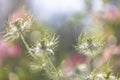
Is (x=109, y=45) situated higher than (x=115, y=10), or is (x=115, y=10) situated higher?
(x=115, y=10)

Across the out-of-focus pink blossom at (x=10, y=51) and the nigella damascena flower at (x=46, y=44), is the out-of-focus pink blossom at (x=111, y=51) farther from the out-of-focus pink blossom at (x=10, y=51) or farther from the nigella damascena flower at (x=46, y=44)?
the nigella damascena flower at (x=46, y=44)

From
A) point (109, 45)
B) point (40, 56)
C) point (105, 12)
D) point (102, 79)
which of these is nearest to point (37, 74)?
point (109, 45)

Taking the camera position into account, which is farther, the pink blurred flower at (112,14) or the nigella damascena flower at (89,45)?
the pink blurred flower at (112,14)

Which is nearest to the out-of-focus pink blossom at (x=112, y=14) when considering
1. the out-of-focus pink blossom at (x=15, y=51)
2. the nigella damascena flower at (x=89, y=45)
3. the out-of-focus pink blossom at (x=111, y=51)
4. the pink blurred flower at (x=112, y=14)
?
the pink blurred flower at (x=112, y=14)

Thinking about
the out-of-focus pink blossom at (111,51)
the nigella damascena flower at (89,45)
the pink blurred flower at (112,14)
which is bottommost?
the nigella damascena flower at (89,45)

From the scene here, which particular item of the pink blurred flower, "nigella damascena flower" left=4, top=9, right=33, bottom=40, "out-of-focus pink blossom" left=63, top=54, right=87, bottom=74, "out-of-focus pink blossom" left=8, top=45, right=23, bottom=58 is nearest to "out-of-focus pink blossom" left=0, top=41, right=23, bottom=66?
"out-of-focus pink blossom" left=8, top=45, right=23, bottom=58

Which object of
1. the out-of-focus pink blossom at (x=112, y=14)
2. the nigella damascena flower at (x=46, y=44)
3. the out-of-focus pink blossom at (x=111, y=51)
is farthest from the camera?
the out-of-focus pink blossom at (x=112, y=14)

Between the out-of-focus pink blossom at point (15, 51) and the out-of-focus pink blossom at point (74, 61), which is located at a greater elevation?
the out-of-focus pink blossom at point (15, 51)

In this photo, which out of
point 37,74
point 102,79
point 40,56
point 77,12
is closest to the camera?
point 102,79

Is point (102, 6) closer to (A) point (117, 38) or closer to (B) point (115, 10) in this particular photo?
(B) point (115, 10)

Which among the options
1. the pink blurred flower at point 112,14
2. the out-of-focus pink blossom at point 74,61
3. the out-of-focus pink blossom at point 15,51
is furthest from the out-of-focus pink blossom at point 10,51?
the pink blurred flower at point 112,14

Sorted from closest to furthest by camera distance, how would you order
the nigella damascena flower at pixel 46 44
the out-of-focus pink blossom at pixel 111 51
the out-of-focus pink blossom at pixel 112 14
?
the nigella damascena flower at pixel 46 44 → the out-of-focus pink blossom at pixel 111 51 → the out-of-focus pink blossom at pixel 112 14
